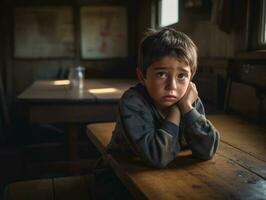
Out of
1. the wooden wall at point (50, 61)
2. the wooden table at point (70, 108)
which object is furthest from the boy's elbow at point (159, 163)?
the wooden wall at point (50, 61)

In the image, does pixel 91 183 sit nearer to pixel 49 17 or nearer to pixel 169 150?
pixel 169 150

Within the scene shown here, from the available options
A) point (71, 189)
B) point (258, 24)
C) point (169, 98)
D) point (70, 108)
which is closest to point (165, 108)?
point (169, 98)

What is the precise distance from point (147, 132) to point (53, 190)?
0.60 m

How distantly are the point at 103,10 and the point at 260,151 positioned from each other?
Result: 16.0 ft

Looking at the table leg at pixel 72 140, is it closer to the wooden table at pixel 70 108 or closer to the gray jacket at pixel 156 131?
the wooden table at pixel 70 108

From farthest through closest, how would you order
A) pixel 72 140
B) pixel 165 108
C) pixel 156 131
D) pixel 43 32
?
1. pixel 43 32
2. pixel 72 140
3. pixel 165 108
4. pixel 156 131

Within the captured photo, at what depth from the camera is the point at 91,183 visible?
169cm

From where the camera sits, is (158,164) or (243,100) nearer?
(158,164)

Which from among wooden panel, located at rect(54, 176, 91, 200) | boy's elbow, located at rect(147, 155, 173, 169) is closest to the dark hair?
boy's elbow, located at rect(147, 155, 173, 169)

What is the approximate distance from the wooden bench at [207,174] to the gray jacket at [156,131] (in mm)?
39

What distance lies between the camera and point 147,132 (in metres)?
1.23

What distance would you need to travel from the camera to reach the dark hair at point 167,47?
125 cm

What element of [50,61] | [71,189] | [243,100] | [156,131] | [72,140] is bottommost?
[72,140]

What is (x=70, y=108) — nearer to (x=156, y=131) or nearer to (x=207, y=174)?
(x=156, y=131)
